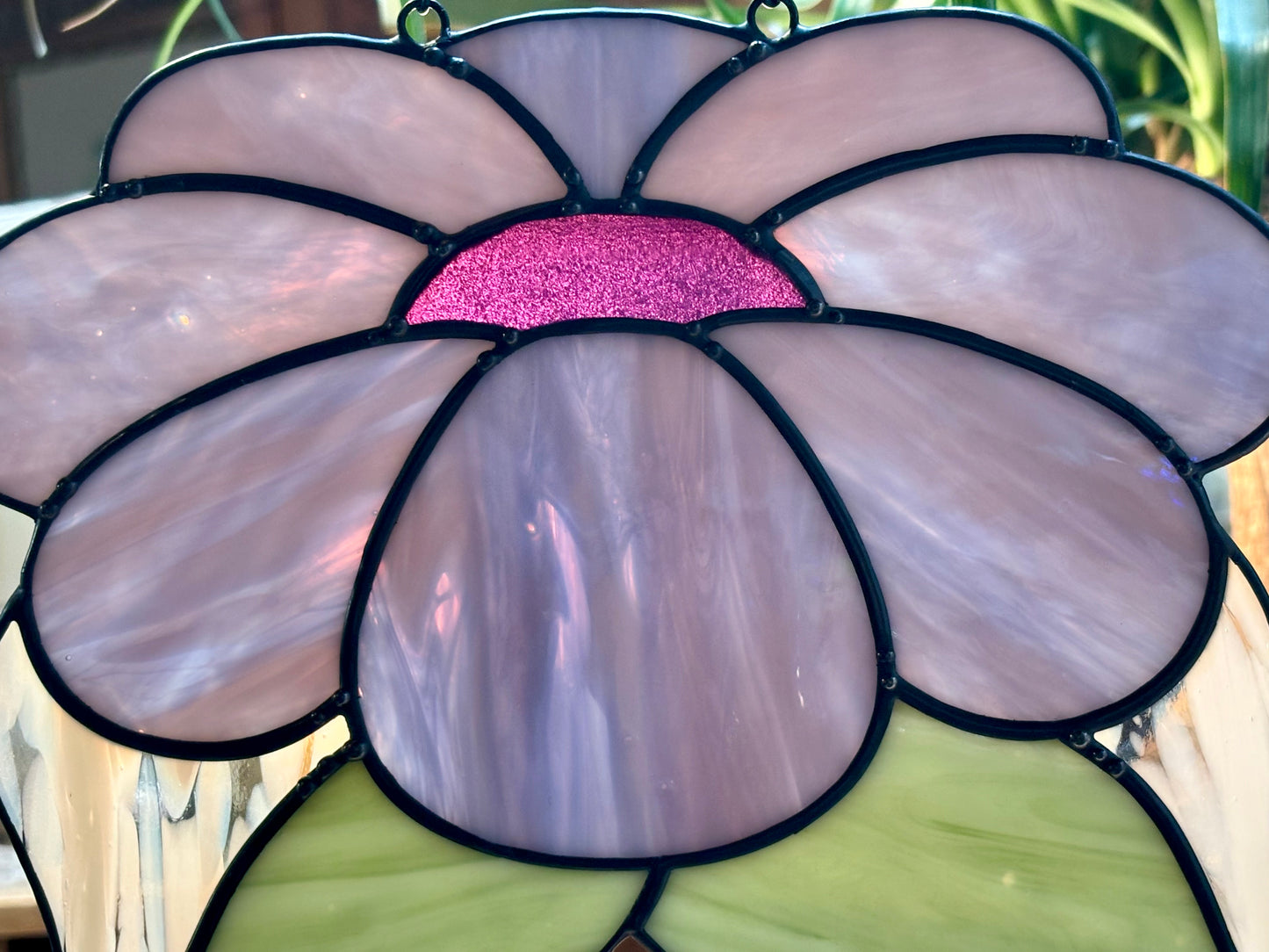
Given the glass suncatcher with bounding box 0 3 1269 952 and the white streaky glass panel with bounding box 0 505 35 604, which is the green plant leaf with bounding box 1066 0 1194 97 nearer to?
the glass suncatcher with bounding box 0 3 1269 952

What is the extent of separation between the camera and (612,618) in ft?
1.86

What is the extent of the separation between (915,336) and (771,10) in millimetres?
209

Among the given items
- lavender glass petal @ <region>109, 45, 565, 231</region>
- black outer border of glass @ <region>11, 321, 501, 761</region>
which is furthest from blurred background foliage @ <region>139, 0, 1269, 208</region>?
black outer border of glass @ <region>11, 321, 501, 761</region>

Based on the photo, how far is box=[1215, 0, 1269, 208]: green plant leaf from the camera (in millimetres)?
603

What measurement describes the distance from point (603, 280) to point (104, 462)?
281 mm

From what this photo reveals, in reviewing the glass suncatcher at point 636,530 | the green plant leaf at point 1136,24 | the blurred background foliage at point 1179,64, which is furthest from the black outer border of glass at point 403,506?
the green plant leaf at point 1136,24

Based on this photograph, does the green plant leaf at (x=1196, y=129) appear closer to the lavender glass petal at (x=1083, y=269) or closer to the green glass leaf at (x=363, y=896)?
the lavender glass petal at (x=1083, y=269)

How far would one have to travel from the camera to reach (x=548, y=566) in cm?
56

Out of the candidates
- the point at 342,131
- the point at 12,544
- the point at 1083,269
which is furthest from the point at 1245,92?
the point at 12,544

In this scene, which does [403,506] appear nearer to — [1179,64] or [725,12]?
[725,12]

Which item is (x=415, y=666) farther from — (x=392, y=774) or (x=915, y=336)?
(x=915, y=336)

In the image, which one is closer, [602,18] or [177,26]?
[602,18]

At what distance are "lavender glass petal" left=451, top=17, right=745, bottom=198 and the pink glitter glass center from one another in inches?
1.8

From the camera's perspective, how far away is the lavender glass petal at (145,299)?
0.54 m
